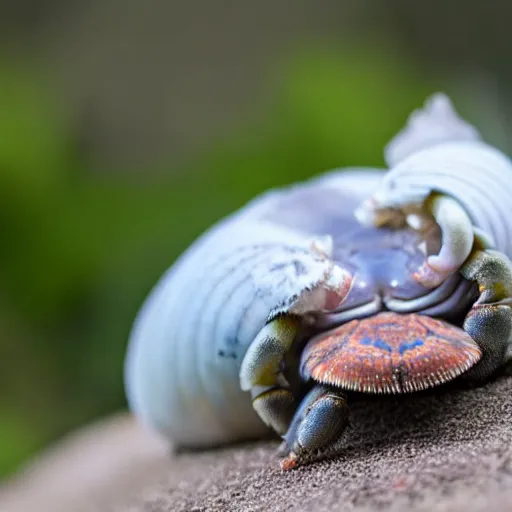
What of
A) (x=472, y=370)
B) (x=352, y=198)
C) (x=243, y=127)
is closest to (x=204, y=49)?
(x=243, y=127)

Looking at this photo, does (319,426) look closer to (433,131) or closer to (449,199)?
(449,199)

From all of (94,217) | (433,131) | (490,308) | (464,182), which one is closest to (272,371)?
(490,308)

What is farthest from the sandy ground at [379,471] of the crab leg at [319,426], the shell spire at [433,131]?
the shell spire at [433,131]

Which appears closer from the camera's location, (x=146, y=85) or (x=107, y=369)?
(x=107, y=369)

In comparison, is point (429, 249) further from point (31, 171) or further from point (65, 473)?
point (31, 171)

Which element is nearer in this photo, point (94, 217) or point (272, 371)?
point (272, 371)

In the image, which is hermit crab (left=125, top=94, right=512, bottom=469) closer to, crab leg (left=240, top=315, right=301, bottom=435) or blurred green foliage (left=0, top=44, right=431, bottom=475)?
crab leg (left=240, top=315, right=301, bottom=435)
